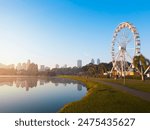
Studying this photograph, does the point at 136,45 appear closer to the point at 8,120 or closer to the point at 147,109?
the point at 147,109

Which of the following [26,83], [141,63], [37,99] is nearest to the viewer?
[37,99]

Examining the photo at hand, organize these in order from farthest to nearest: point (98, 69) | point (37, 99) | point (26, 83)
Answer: point (98, 69) < point (26, 83) < point (37, 99)

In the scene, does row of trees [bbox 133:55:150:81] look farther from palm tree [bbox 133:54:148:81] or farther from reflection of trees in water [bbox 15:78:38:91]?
reflection of trees in water [bbox 15:78:38:91]

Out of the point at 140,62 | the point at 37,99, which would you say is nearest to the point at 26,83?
the point at 140,62

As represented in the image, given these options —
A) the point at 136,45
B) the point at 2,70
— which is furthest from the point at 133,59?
the point at 2,70

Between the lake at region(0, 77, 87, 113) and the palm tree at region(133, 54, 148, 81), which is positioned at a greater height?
the palm tree at region(133, 54, 148, 81)

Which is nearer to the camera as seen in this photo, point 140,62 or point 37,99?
point 37,99

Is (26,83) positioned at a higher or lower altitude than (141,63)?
lower

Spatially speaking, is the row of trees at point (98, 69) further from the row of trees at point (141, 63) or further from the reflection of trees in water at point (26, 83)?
the reflection of trees in water at point (26, 83)

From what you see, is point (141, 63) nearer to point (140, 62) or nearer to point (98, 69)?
point (140, 62)

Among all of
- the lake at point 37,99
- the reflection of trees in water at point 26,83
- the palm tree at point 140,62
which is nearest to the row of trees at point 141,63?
the palm tree at point 140,62

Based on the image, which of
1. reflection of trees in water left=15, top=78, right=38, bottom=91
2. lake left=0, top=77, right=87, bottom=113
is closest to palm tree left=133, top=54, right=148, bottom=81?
lake left=0, top=77, right=87, bottom=113
